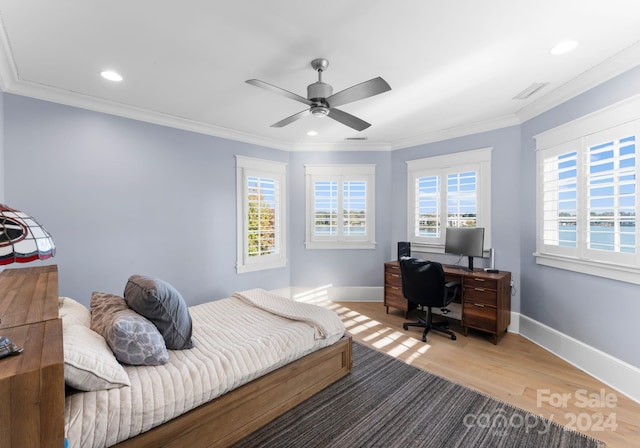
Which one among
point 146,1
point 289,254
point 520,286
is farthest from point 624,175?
point 289,254

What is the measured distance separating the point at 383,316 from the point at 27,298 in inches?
149

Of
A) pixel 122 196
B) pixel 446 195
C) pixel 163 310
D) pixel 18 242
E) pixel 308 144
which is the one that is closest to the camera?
pixel 18 242

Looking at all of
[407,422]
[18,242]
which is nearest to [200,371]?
[18,242]

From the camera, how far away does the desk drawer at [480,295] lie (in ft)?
10.6

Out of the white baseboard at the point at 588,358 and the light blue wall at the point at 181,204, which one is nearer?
the white baseboard at the point at 588,358

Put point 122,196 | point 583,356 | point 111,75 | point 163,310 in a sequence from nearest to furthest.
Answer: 1. point 163,310
2. point 111,75
3. point 583,356
4. point 122,196

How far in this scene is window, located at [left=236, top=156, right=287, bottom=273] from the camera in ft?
14.1

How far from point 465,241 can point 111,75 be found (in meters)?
4.25

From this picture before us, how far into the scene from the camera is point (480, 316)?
131 inches

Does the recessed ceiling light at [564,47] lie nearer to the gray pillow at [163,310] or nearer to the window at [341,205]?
the window at [341,205]

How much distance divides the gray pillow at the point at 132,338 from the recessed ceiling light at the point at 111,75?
83.0 inches

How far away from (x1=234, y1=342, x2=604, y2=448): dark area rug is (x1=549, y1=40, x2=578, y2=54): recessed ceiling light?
9.03 feet

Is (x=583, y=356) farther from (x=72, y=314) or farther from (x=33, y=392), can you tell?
(x=72, y=314)

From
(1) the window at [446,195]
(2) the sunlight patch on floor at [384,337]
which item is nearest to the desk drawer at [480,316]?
(2) the sunlight patch on floor at [384,337]
